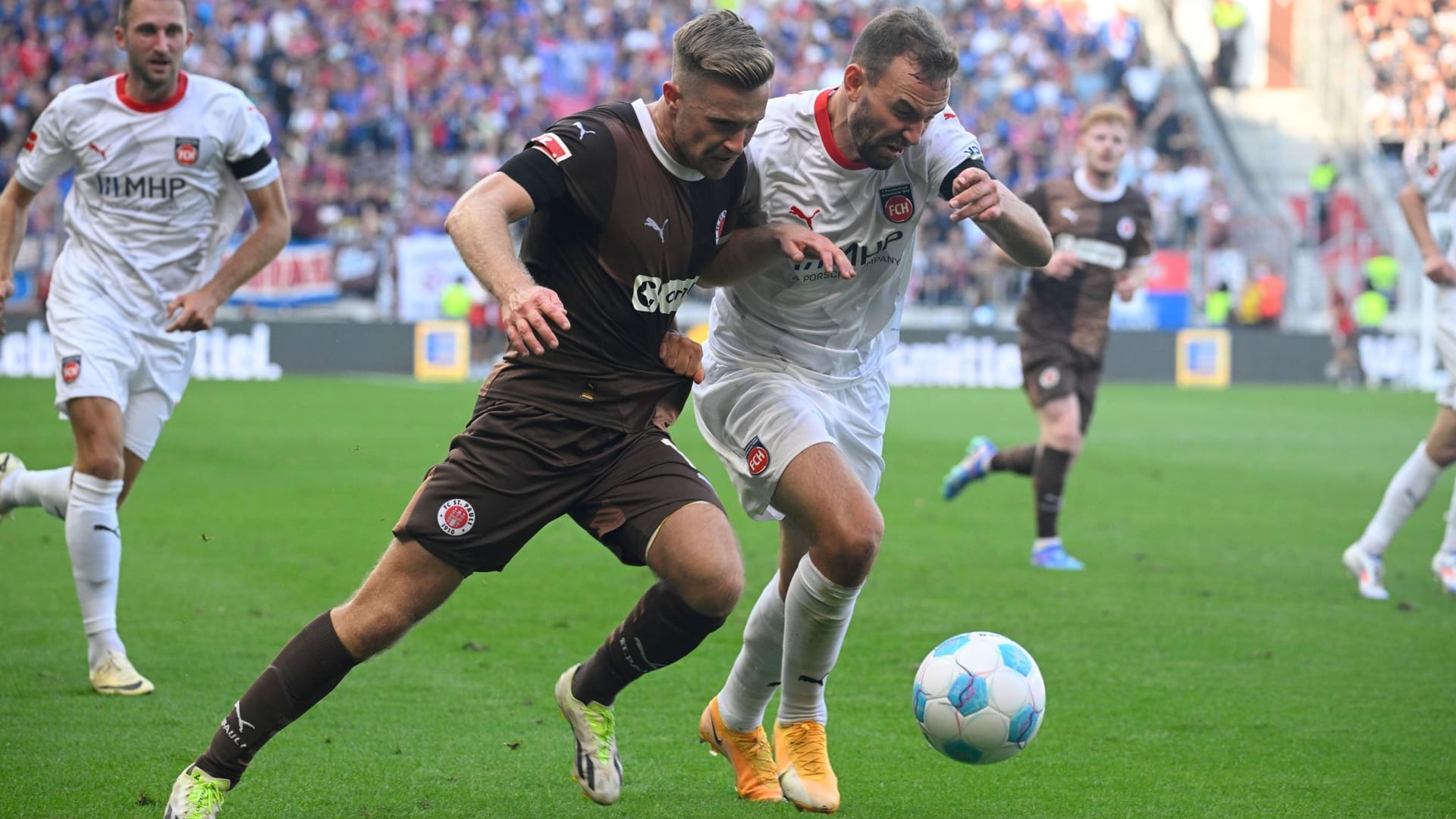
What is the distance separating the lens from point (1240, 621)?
25.1 ft

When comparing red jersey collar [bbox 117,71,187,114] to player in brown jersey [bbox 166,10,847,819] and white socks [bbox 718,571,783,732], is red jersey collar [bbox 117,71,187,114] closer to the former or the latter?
player in brown jersey [bbox 166,10,847,819]

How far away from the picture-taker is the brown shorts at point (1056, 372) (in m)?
9.58

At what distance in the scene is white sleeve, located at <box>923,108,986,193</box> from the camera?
15.3ft

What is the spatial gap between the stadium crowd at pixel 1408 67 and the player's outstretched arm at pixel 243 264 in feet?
97.7

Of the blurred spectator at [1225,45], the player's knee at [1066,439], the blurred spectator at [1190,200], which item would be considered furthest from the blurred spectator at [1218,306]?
the player's knee at [1066,439]

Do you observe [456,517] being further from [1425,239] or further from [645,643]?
[1425,239]

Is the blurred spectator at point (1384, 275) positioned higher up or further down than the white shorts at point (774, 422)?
further down

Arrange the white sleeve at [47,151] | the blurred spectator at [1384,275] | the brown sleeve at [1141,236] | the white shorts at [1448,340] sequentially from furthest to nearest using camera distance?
the blurred spectator at [1384,275] → the brown sleeve at [1141,236] → the white shorts at [1448,340] → the white sleeve at [47,151]

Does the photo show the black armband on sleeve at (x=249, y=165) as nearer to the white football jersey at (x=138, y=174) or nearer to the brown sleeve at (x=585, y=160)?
the white football jersey at (x=138, y=174)

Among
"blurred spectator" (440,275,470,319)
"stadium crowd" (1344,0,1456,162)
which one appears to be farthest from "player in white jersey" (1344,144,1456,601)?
"stadium crowd" (1344,0,1456,162)

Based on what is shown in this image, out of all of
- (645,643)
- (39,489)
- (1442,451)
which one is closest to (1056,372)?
(1442,451)

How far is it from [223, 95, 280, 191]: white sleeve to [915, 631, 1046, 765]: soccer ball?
11.3 feet

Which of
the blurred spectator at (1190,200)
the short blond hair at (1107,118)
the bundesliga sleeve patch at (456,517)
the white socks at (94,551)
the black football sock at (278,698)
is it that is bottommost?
the blurred spectator at (1190,200)

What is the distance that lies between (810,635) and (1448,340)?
5.23m
